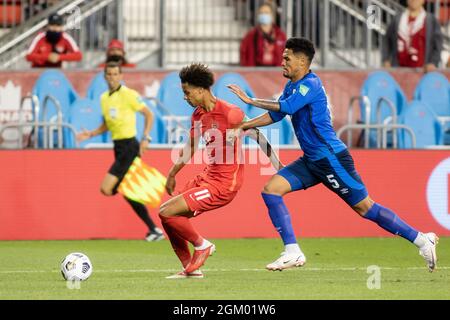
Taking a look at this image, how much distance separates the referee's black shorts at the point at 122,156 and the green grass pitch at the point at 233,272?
95 cm

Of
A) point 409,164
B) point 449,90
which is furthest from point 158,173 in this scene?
point 449,90

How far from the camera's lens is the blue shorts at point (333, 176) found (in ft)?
39.9

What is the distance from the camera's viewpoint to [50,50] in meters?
20.3

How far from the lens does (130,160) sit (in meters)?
17.3

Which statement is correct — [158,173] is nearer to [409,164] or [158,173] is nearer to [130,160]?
[130,160]

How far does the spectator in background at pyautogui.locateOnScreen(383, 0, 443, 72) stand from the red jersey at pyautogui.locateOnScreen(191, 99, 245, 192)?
8.75 m

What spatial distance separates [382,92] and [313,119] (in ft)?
26.4

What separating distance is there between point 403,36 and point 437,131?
1.93 metres

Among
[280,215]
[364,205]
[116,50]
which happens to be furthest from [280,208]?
[116,50]

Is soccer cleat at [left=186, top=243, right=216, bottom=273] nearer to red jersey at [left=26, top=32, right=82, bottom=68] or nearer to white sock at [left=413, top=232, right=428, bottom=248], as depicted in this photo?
white sock at [left=413, top=232, right=428, bottom=248]

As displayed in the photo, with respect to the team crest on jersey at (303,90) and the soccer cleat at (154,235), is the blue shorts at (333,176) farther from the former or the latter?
the soccer cleat at (154,235)

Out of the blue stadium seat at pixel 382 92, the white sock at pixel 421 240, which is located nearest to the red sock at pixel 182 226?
the white sock at pixel 421 240

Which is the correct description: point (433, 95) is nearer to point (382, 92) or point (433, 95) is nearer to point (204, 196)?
point (382, 92)

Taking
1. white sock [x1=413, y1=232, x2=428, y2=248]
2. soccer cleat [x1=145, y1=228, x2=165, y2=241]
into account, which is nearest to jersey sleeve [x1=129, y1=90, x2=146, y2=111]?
soccer cleat [x1=145, y1=228, x2=165, y2=241]
